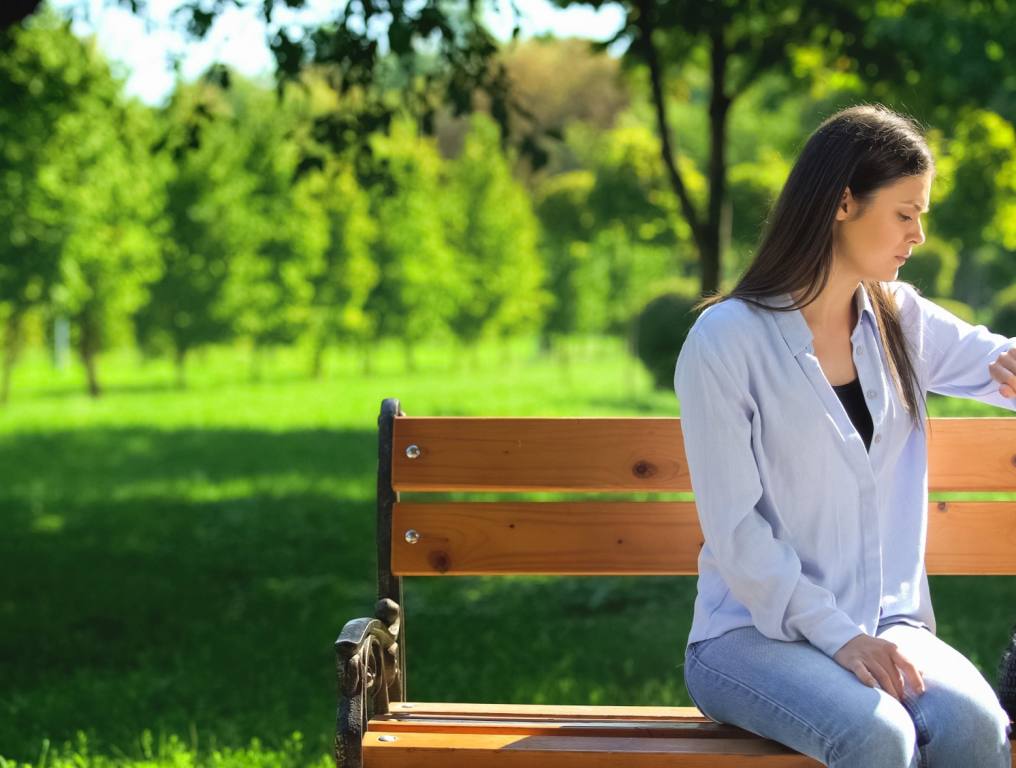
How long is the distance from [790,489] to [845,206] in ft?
1.77

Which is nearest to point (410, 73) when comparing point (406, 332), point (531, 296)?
point (406, 332)

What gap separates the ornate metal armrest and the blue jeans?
67cm

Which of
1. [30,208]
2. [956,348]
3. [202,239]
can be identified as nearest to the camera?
[956,348]

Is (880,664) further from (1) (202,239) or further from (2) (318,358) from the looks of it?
(2) (318,358)

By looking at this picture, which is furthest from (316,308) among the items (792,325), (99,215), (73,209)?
(792,325)

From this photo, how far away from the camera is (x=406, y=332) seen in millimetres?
29859

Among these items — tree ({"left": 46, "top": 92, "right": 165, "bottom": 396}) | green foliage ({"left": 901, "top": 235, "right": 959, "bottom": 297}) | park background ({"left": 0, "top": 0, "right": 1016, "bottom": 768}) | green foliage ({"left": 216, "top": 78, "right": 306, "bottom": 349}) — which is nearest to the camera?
park background ({"left": 0, "top": 0, "right": 1016, "bottom": 768})

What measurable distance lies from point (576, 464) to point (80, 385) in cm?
2773

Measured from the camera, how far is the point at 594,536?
312 centimetres

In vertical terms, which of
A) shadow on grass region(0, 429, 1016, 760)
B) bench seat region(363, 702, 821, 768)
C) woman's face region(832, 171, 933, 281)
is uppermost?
woman's face region(832, 171, 933, 281)

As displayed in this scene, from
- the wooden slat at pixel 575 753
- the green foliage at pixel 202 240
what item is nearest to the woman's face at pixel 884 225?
the wooden slat at pixel 575 753

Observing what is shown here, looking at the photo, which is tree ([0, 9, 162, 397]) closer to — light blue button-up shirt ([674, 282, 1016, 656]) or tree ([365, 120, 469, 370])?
tree ([365, 120, 469, 370])

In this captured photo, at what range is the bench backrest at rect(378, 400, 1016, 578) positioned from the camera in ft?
10.1

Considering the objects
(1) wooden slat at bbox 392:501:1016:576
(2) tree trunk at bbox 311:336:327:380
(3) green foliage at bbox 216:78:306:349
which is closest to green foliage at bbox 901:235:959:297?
(3) green foliage at bbox 216:78:306:349
